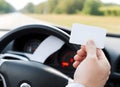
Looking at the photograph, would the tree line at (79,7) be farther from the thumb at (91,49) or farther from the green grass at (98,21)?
the thumb at (91,49)

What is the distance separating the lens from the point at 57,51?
8.65 feet

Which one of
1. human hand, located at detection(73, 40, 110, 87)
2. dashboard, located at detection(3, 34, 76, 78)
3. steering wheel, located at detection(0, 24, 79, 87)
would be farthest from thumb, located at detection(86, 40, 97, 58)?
dashboard, located at detection(3, 34, 76, 78)

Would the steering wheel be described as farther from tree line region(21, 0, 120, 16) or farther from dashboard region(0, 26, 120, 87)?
tree line region(21, 0, 120, 16)

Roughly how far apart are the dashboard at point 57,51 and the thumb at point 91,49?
2.76ft

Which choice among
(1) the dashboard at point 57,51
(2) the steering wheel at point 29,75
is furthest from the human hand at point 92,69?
(1) the dashboard at point 57,51

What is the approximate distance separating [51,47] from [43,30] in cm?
13

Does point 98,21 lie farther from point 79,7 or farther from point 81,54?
→ point 81,54

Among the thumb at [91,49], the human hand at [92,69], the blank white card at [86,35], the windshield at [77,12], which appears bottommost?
the windshield at [77,12]

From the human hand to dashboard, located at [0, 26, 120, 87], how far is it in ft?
2.81

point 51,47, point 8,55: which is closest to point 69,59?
point 51,47

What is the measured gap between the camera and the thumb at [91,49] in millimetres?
1518

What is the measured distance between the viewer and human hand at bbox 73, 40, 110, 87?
58.3 inches

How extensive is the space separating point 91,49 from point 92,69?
91 millimetres

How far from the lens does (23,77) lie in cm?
222
